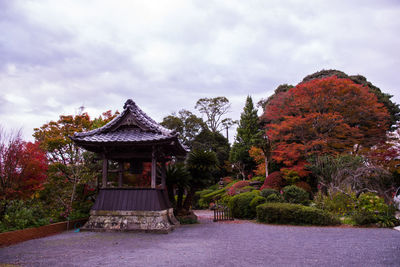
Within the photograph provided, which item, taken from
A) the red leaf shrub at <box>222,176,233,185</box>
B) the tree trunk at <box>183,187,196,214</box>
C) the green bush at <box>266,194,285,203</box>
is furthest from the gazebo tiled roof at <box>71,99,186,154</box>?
the red leaf shrub at <box>222,176,233,185</box>

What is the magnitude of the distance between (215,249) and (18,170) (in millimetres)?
6869

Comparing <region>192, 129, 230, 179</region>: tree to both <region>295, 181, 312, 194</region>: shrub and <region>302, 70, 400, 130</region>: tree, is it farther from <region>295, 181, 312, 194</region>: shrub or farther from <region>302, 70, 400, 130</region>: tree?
<region>295, 181, 312, 194</region>: shrub

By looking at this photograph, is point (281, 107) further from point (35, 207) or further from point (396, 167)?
point (35, 207)

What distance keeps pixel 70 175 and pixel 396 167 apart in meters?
18.1

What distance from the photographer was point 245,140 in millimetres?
30688

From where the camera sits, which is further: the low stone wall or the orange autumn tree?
the orange autumn tree

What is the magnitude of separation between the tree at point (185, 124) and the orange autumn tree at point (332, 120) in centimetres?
1562

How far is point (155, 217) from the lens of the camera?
32.4 feet

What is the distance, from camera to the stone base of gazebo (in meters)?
9.75

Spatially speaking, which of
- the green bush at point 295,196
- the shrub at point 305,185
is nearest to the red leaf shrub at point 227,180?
the shrub at point 305,185

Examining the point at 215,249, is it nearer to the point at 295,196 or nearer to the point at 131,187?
the point at 131,187

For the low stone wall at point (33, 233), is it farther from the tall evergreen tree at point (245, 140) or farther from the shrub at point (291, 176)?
the tall evergreen tree at point (245, 140)

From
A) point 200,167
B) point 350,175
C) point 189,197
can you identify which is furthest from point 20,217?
point 350,175

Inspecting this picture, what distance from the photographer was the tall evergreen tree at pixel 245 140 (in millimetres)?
29938
